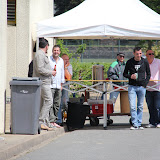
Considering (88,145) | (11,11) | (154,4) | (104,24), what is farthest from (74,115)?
(154,4)

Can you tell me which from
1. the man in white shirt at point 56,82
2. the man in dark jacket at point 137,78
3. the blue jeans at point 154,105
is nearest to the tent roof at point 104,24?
the man in dark jacket at point 137,78

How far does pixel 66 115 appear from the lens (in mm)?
13141

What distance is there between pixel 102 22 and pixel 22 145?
15.6ft

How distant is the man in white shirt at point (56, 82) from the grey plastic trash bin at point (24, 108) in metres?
1.56

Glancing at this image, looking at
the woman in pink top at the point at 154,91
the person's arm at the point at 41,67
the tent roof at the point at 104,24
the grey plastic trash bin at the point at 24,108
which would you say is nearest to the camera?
the grey plastic trash bin at the point at 24,108

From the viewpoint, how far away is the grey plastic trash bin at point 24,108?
33.4 ft

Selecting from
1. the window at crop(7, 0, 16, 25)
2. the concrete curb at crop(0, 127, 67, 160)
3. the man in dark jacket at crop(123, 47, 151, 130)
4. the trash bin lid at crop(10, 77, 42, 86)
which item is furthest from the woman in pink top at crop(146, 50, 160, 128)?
the window at crop(7, 0, 16, 25)

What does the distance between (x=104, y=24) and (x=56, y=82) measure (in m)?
1.90

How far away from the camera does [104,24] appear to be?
12438mm

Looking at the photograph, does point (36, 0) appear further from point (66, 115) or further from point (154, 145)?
point (154, 145)

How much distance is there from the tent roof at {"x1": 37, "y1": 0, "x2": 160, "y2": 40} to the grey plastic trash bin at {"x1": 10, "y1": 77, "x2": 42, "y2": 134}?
271 cm

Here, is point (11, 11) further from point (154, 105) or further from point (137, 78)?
point (154, 105)

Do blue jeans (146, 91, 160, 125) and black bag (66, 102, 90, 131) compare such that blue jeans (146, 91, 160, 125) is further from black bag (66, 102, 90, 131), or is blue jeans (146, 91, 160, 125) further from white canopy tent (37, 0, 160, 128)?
black bag (66, 102, 90, 131)

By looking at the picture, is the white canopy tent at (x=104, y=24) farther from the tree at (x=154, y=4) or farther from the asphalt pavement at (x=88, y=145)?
the tree at (x=154, y=4)
